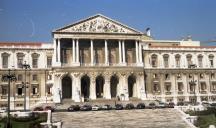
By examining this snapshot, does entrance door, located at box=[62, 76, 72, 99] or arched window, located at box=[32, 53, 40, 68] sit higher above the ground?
arched window, located at box=[32, 53, 40, 68]

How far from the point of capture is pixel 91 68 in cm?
7938

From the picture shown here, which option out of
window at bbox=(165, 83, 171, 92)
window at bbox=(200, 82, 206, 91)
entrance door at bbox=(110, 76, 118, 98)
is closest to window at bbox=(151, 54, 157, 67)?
window at bbox=(165, 83, 171, 92)

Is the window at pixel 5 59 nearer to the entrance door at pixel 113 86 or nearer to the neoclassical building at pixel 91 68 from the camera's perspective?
the neoclassical building at pixel 91 68

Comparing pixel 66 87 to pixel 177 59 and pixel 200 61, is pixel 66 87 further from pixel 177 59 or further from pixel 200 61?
pixel 200 61

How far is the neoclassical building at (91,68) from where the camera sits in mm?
78875

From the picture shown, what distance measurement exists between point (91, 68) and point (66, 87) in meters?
6.77

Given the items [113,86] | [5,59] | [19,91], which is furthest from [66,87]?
[5,59]

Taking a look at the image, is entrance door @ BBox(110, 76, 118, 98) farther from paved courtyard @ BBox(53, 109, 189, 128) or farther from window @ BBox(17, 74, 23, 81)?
paved courtyard @ BBox(53, 109, 189, 128)

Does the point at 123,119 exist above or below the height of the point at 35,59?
below

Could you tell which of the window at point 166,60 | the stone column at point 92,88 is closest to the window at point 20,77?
the stone column at point 92,88

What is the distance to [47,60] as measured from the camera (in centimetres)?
8294

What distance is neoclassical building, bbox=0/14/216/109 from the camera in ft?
259

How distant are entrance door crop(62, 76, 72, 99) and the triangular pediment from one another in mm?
10367

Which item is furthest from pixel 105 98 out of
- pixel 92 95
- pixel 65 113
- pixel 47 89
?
pixel 65 113
